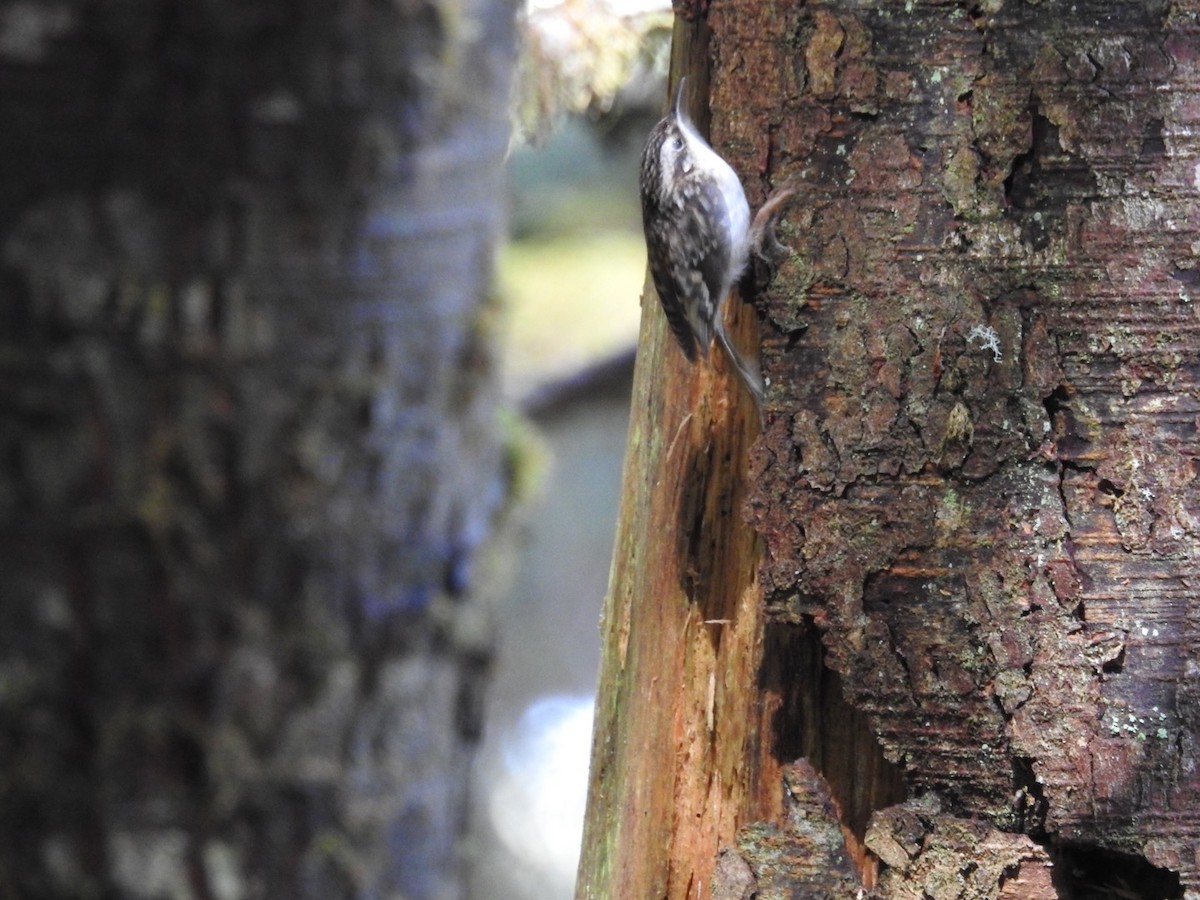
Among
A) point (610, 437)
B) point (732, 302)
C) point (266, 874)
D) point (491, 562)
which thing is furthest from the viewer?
point (610, 437)

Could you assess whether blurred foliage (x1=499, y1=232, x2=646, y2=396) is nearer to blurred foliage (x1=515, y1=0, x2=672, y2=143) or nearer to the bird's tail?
blurred foliage (x1=515, y1=0, x2=672, y2=143)

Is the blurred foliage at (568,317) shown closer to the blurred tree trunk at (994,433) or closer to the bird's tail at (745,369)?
the bird's tail at (745,369)

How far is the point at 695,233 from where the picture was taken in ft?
5.16

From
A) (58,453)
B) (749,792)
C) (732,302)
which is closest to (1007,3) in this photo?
(732,302)

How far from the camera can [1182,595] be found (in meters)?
1.12

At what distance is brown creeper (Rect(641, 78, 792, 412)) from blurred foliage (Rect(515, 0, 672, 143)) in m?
0.86

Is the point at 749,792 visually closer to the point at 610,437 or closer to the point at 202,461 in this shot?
the point at 202,461

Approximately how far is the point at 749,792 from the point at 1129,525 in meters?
0.49

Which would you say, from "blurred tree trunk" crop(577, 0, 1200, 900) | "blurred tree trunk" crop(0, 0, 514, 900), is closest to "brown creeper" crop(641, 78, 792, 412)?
"blurred tree trunk" crop(577, 0, 1200, 900)

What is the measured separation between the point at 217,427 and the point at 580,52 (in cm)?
133

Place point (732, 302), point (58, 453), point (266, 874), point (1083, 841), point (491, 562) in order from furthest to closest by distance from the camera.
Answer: point (491, 562) < point (266, 874) < point (58, 453) < point (732, 302) < point (1083, 841)

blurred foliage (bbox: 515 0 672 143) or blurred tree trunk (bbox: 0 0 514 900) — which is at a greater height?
blurred foliage (bbox: 515 0 672 143)

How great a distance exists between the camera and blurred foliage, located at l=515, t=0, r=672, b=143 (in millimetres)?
2488

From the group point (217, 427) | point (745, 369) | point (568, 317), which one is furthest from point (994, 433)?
point (568, 317)
